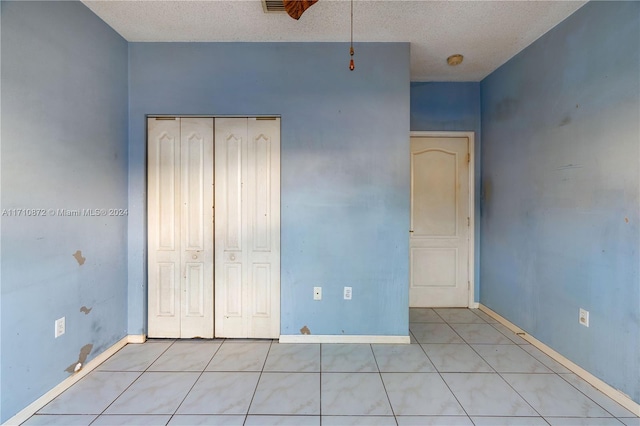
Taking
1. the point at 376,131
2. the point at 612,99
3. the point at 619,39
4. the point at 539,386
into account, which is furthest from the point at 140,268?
the point at 619,39

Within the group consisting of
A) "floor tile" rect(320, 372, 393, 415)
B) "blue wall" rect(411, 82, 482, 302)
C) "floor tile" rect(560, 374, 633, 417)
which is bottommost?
"floor tile" rect(560, 374, 633, 417)

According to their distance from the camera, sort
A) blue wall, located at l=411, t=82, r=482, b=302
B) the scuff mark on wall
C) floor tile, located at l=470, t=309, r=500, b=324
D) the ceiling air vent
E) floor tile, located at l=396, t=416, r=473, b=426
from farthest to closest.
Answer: blue wall, located at l=411, t=82, r=482, b=302, floor tile, located at l=470, t=309, r=500, b=324, the scuff mark on wall, the ceiling air vent, floor tile, located at l=396, t=416, r=473, b=426

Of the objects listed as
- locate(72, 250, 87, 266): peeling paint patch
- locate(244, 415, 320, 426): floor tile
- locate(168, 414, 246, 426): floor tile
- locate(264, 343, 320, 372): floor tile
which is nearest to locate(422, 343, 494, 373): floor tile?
locate(264, 343, 320, 372): floor tile

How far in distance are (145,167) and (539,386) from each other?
11.3 ft

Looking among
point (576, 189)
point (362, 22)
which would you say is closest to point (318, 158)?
point (362, 22)

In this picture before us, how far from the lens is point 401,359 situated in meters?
2.07

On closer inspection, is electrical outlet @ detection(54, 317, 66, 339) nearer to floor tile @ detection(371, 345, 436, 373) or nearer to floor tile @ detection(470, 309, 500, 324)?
floor tile @ detection(371, 345, 436, 373)

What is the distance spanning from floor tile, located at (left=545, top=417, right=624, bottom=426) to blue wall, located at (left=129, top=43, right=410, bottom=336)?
1.05m

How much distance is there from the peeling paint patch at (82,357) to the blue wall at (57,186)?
0.04 feet

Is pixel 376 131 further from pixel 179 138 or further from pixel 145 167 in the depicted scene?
pixel 145 167

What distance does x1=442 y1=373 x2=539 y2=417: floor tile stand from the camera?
1.54 meters

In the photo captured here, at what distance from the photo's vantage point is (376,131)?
7.57 ft

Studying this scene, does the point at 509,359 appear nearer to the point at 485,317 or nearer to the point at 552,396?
the point at 552,396

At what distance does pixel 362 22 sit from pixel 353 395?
8.76ft
